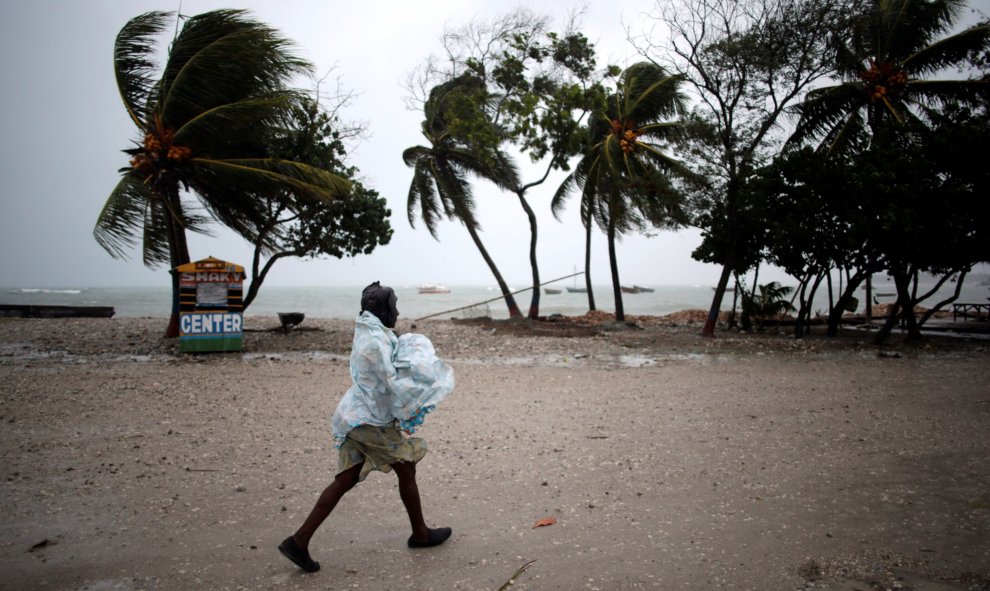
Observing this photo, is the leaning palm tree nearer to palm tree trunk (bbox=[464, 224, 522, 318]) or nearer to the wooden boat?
palm tree trunk (bbox=[464, 224, 522, 318])

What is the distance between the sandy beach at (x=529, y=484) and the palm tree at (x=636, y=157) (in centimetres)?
964

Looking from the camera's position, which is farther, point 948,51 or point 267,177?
point 948,51

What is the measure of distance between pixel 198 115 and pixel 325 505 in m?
12.2

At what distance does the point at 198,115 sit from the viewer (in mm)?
13031

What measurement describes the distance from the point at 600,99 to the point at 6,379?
51.5ft

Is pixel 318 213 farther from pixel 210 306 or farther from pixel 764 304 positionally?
pixel 764 304

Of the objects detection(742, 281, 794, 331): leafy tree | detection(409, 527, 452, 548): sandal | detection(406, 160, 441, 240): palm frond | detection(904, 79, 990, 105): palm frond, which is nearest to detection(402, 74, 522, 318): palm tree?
detection(406, 160, 441, 240): palm frond

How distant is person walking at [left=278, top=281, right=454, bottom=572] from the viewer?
3252 mm

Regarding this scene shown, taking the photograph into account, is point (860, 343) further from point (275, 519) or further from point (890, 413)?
point (275, 519)

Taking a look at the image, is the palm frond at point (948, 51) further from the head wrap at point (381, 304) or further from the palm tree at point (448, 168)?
the head wrap at point (381, 304)

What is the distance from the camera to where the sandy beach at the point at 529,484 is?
327 centimetres

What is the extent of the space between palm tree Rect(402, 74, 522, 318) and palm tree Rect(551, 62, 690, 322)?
11.1 feet

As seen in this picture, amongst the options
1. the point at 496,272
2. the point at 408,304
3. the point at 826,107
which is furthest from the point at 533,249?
the point at 408,304

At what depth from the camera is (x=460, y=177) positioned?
892 inches
